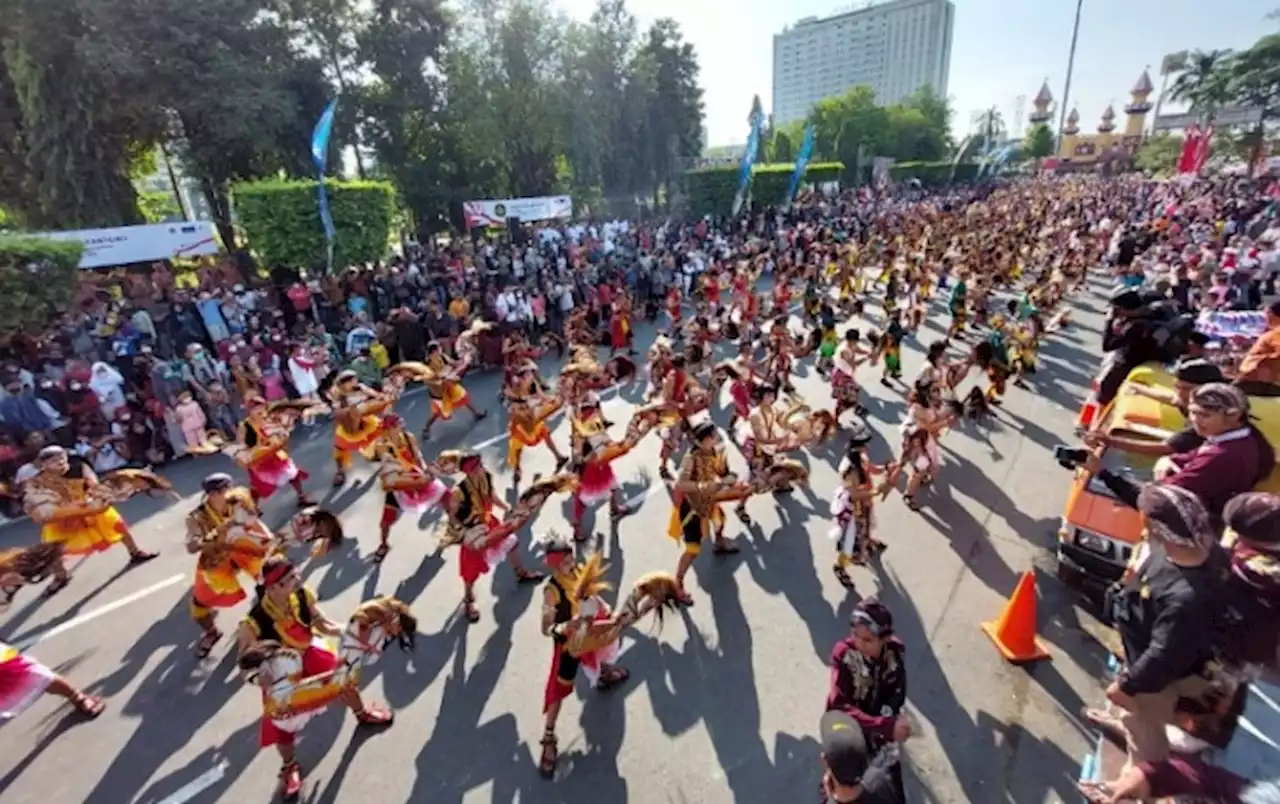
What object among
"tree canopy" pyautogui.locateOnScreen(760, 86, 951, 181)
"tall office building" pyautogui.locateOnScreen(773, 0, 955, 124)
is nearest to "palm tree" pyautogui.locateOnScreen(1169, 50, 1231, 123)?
"tree canopy" pyautogui.locateOnScreen(760, 86, 951, 181)

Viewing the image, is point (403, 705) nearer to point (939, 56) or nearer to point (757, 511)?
point (757, 511)

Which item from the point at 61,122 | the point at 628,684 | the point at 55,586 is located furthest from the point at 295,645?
the point at 61,122

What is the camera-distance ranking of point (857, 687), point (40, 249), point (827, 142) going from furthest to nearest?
point (827, 142), point (40, 249), point (857, 687)

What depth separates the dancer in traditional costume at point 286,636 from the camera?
3.92 m

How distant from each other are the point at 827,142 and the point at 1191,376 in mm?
66237

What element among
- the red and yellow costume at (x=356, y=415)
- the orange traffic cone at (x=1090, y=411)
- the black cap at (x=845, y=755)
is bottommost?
the orange traffic cone at (x=1090, y=411)

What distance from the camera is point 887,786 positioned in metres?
2.56

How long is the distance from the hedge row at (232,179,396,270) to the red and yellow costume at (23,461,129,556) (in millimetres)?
10493

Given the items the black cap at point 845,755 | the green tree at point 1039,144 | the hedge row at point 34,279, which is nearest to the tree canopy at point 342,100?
the hedge row at point 34,279

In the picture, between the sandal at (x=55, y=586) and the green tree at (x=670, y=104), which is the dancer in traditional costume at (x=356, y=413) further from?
the green tree at (x=670, y=104)

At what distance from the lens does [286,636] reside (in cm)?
404

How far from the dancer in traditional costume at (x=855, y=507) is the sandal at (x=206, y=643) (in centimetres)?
537

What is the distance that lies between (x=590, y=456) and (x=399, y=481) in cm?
184

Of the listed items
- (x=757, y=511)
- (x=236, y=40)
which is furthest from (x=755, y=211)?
(x=757, y=511)
